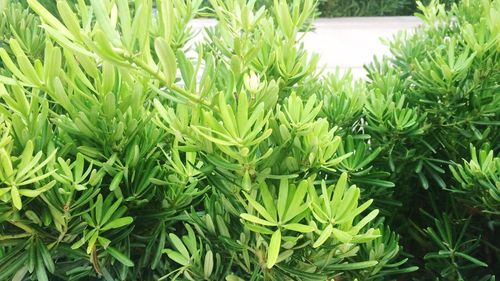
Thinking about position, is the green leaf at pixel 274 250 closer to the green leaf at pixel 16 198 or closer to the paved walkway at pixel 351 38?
the green leaf at pixel 16 198

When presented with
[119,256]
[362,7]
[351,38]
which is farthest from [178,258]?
[362,7]

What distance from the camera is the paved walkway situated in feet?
13.1

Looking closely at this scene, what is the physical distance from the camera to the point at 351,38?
4199 millimetres

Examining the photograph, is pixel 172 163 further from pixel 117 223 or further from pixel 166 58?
pixel 166 58

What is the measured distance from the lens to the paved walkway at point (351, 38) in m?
3.98

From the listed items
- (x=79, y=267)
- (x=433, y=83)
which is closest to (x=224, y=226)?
(x=79, y=267)

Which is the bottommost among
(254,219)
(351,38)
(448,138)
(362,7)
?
(351,38)

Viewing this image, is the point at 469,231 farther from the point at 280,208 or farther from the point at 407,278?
the point at 280,208

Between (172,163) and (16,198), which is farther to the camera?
(172,163)

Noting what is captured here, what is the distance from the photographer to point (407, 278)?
1140 millimetres

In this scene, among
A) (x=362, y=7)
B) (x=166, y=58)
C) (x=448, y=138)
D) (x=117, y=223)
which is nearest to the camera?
(x=166, y=58)

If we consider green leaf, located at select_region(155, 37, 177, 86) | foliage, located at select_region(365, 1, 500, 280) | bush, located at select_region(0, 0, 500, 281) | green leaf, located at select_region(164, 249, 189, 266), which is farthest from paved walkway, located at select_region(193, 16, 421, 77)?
green leaf, located at select_region(155, 37, 177, 86)

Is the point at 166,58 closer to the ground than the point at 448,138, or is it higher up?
higher up

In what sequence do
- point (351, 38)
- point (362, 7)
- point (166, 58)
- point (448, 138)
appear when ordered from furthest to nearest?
point (362, 7)
point (351, 38)
point (448, 138)
point (166, 58)
